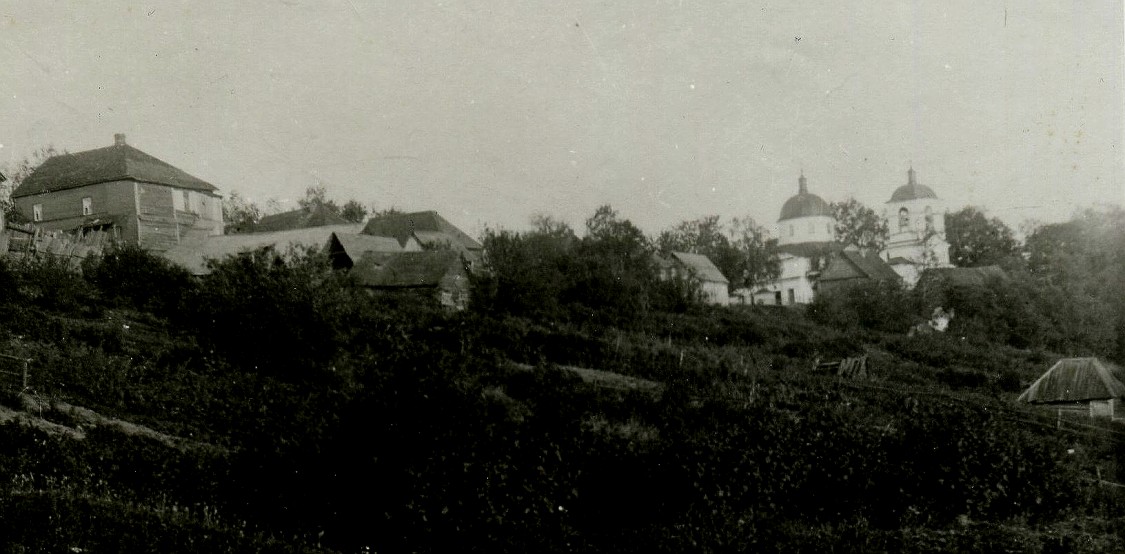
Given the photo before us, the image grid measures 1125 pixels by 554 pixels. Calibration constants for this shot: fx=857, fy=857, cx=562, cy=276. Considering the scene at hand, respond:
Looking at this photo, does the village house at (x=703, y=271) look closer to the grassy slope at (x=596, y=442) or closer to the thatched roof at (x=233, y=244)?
the thatched roof at (x=233, y=244)

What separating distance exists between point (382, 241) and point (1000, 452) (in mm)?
37855

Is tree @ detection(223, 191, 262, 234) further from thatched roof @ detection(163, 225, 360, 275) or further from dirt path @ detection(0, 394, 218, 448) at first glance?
dirt path @ detection(0, 394, 218, 448)

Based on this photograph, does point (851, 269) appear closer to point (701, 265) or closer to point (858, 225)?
point (701, 265)

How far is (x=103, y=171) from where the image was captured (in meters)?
44.6

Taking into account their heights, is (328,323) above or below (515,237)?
below

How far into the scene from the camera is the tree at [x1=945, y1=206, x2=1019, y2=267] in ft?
254

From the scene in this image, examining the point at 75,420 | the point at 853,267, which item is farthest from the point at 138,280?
the point at 853,267

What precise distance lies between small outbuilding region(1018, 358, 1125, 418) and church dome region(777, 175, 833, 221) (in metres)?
60.0

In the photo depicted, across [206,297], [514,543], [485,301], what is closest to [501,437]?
[514,543]

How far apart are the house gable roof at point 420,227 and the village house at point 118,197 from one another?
57.1ft

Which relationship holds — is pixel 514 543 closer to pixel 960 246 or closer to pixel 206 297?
pixel 206 297

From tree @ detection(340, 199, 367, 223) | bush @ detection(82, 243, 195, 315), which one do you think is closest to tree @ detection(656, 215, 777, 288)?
tree @ detection(340, 199, 367, 223)

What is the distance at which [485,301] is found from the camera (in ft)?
131

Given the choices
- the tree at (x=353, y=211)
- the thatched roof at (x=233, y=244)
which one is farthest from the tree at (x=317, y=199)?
the thatched roof at (x=233, y=244)
